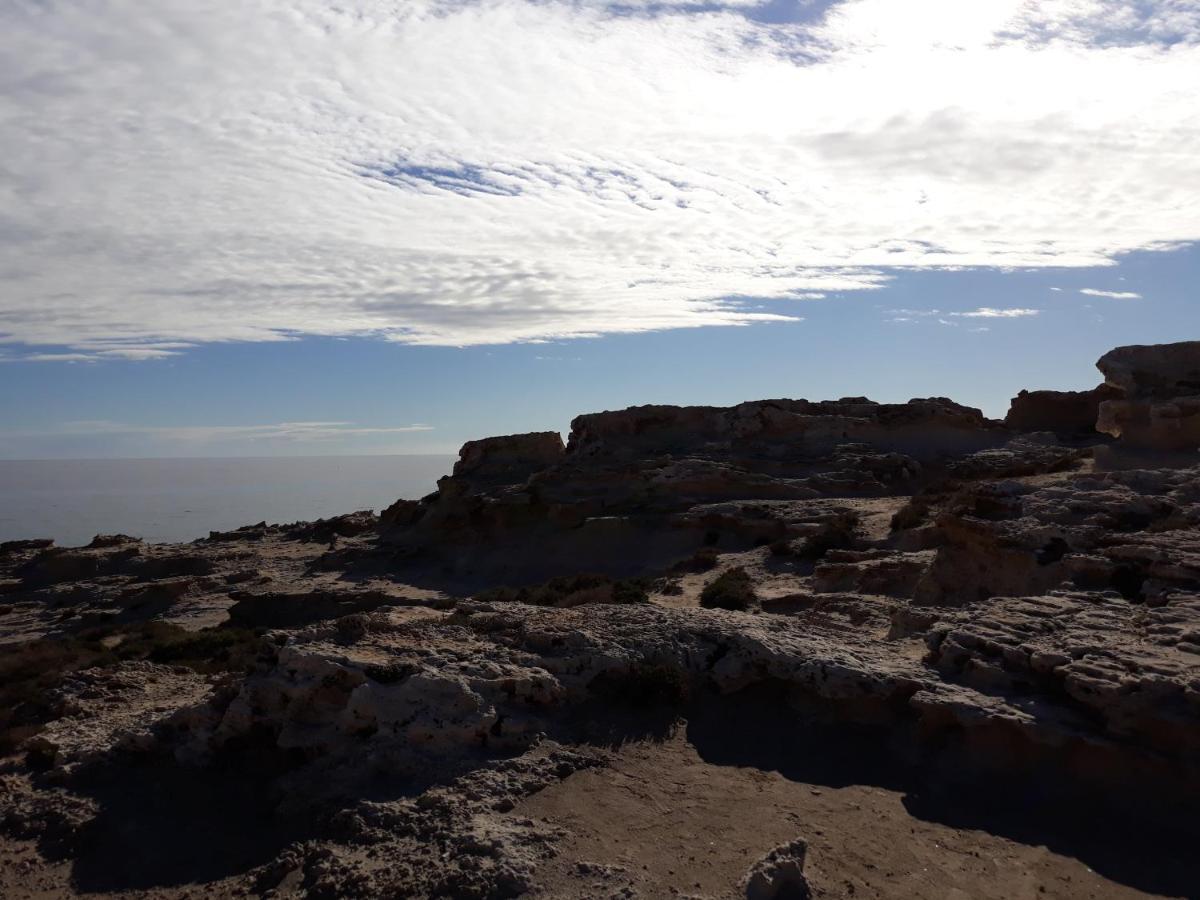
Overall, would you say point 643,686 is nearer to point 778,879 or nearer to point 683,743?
point 683,743

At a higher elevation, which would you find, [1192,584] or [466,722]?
[1192,584]

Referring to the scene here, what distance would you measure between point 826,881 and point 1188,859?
8.51 feet

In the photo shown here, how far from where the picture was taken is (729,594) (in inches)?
576

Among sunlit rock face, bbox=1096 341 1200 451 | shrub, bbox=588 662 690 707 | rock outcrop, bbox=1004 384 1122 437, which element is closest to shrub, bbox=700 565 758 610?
shrub, bbox=588 662 690 707

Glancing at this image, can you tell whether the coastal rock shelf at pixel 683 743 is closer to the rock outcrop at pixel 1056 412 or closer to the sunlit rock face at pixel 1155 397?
the sunlit rock face at pixel 1155 397

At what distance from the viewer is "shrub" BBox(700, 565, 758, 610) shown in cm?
1443

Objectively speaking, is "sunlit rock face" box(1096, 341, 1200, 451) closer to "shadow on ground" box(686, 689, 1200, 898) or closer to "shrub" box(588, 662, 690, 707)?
"shadow on ground" box(686, 689, 1200, 898)

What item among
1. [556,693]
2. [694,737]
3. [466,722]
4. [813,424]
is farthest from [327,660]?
[813,424]

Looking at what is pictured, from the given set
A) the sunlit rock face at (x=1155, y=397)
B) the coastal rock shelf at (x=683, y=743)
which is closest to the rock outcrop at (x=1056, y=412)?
the sunlit rock face at (x=1155, y=397)

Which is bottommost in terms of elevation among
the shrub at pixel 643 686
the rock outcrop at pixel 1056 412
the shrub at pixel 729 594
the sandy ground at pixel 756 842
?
the sandy ground at pixel 756 842

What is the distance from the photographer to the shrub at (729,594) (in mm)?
14430

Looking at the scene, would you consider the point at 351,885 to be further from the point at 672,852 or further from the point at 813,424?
the point at 813,424

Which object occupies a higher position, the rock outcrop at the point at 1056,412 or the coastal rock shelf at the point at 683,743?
the rock outcrop at the point at 1056,412

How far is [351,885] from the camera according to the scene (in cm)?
611
